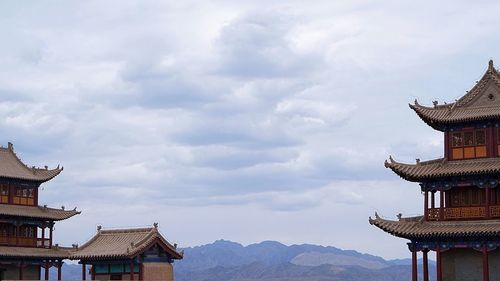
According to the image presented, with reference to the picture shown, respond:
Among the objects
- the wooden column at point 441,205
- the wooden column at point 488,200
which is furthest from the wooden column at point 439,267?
the wooden column at point 488,200

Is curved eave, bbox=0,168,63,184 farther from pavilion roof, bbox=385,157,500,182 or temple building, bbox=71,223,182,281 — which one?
pavilion roof, bbox=385,157,500,182

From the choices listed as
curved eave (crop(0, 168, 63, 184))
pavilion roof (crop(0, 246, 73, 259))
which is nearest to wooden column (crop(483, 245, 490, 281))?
pavilion roof (crop(0, 246, 73, 259))

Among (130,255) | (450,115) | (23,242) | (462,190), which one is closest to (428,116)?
(450,115)

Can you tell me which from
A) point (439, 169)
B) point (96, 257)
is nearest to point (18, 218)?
point (96, 257)

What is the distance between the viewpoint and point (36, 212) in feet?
259

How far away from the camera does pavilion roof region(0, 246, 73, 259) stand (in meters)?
74.6

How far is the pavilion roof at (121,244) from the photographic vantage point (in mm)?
68312

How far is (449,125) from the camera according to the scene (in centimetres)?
5741

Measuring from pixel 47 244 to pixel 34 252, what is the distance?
11.6ft

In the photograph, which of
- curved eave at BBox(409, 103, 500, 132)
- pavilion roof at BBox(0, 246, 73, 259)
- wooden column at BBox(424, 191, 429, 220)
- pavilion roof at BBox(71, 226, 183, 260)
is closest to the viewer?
curved eave at BBox(409, 103, 500, 132)

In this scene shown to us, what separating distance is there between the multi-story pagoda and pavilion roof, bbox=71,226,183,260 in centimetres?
571

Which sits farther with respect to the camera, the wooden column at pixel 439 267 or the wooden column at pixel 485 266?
the wooden column at pixel 439 267

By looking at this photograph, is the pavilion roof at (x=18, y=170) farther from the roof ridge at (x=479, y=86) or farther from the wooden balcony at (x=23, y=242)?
the roof ridge at (x=479, y=86)

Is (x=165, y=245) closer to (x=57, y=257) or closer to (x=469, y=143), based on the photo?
(x=57, y=257)
